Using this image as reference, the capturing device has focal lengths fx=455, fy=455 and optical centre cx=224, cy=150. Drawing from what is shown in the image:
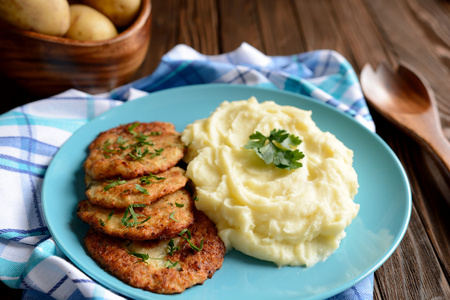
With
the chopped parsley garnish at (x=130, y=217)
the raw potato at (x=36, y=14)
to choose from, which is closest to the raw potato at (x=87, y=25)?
the raw potato at (x=36, y=14)

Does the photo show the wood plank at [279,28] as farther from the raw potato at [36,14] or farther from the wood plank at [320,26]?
the raw potato at [36,14]

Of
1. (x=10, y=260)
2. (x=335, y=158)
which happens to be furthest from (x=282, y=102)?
(x=10, y=260)

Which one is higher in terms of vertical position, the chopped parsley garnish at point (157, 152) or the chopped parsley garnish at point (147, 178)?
the chopped parsley garnish at point (147, 178)

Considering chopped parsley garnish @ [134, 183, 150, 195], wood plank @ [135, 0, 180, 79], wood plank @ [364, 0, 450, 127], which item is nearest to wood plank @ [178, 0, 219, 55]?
wood plank @ [135, 0, 180, 79]

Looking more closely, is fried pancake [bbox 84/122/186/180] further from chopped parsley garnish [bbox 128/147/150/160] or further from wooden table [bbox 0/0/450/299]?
wooden table [bbox 0/0/450/299]

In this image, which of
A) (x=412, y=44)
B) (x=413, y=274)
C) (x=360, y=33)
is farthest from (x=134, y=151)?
(x=412, y=44)

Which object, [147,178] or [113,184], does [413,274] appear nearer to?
[147,178]
